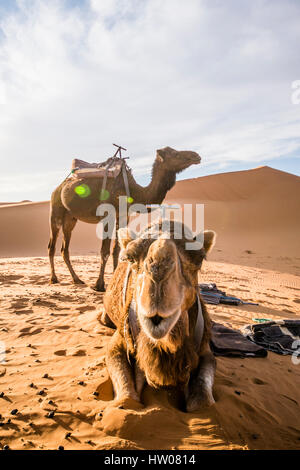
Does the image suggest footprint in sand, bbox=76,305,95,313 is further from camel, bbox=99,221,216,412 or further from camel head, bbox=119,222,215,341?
camel head, bbox=119,222,215,341

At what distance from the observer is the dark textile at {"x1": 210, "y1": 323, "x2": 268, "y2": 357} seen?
3.42m

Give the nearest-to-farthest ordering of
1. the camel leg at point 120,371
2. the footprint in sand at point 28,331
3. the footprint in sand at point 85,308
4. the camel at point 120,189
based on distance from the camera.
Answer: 1. the camel leg at point 120,371
2. the footprint in sand at point 28,331
3. the footprint in sand at point 85,308
4. the camel at point 120,189

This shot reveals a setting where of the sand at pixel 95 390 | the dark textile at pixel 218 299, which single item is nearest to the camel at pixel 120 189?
the sand at pixel 95 390

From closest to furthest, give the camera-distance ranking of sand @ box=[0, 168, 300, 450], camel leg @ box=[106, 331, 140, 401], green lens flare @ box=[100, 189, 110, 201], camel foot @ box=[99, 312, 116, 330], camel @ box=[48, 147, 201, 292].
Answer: sand @ box=[0, 168, 300, 450], camel leg @ box=[106, 331, 140, 401], camel foot @ box=[99, 312, 116, 330], camel @ box=[48, 147, 201, 292], green lens flare @ box=[100, 189, 110, 201]

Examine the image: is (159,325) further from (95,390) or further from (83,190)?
(83,190)

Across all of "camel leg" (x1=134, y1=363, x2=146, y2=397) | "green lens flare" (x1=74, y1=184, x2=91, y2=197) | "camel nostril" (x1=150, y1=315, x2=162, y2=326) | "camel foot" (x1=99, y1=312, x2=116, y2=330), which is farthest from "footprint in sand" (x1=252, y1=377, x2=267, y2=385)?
"green lens flare" (x1=74, y1=184, x2=91, y2=197)

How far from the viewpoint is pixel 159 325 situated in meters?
1.64

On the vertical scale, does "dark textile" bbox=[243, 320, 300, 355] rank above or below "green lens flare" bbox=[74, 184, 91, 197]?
below

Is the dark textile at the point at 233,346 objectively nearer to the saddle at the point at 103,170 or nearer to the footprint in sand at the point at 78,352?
the footprint in sand at the point at 78,352

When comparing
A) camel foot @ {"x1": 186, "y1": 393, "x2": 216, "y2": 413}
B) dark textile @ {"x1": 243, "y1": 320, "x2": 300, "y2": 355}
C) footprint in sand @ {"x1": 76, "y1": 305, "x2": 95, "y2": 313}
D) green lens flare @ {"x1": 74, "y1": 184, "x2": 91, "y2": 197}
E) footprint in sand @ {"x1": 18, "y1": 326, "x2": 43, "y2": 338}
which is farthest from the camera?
green lens flare @ {"x1": 74, "y1": 184, "x2": 91, "y2": 197}

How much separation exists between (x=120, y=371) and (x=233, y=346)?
1.79 metres

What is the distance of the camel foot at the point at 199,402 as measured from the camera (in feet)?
6.95

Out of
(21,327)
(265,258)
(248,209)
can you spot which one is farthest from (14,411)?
(248,209)
